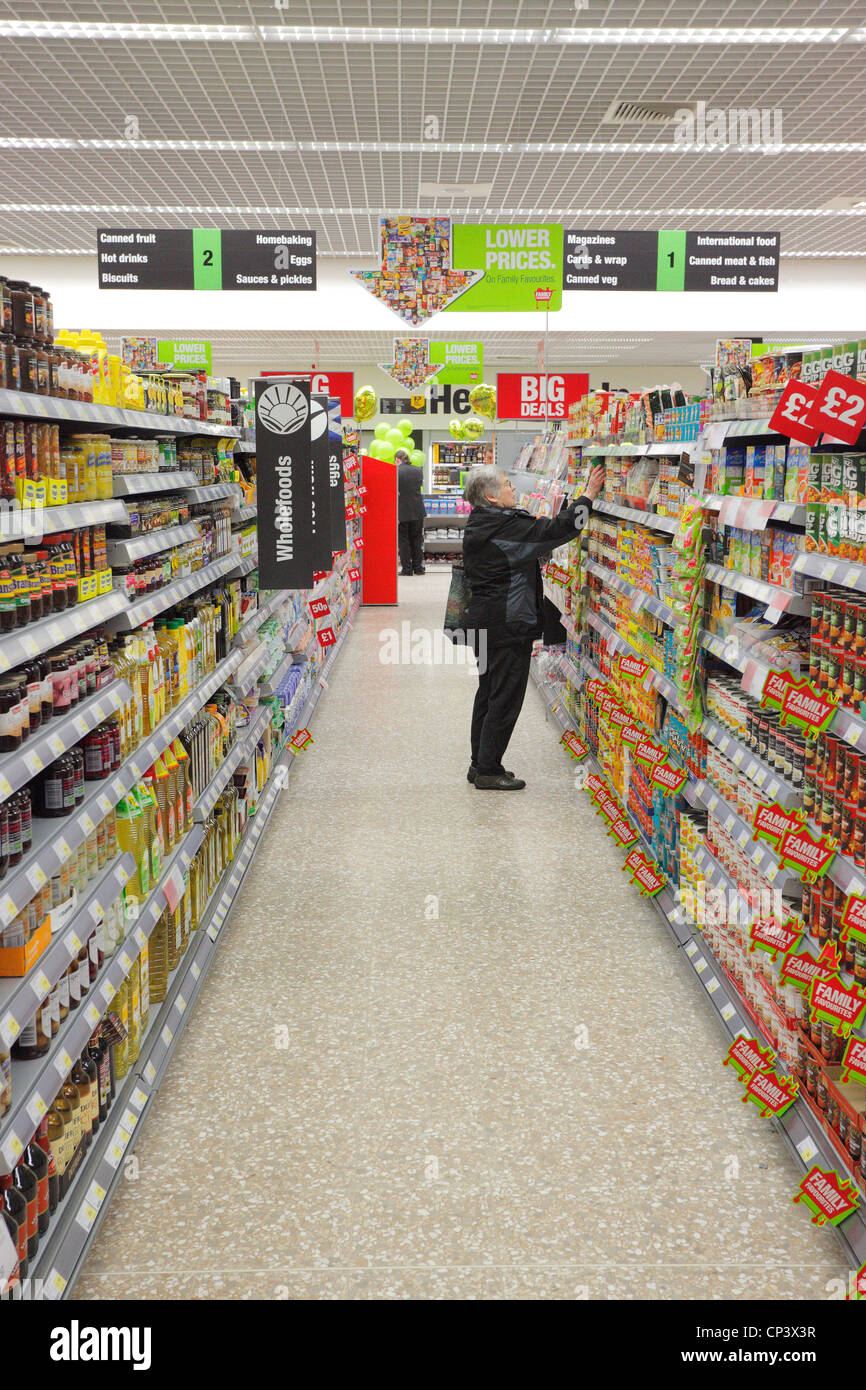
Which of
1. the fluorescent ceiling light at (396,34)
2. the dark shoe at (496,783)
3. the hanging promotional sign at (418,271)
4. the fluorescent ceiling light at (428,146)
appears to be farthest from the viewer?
the hanging promotional sign at (418,271)

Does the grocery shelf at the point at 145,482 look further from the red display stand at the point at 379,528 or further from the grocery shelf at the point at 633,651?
the red display stand at the point at 379,528

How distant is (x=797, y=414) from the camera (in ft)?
8.27

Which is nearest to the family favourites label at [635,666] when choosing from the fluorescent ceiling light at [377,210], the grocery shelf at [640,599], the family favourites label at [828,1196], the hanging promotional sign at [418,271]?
the grocery shelf at [640,599]

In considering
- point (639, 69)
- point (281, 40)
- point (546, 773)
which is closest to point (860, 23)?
point (639, 69)

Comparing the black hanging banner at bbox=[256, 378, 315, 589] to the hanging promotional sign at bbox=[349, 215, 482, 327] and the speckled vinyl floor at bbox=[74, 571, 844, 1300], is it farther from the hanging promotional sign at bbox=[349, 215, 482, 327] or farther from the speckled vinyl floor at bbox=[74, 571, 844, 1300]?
the hanging promotional sign at bbox=[349, 215, 482, 327]

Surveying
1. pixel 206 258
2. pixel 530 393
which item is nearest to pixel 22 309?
pixel 206 258

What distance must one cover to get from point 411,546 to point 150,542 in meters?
14.3

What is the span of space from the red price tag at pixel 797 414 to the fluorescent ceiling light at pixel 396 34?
505 centimetres

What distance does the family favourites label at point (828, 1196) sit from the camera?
94.3 inches

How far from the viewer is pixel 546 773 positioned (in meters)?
6.62

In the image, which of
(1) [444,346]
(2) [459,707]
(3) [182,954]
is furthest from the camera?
(1) [444,346]

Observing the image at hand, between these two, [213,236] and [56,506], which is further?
[213,236]
